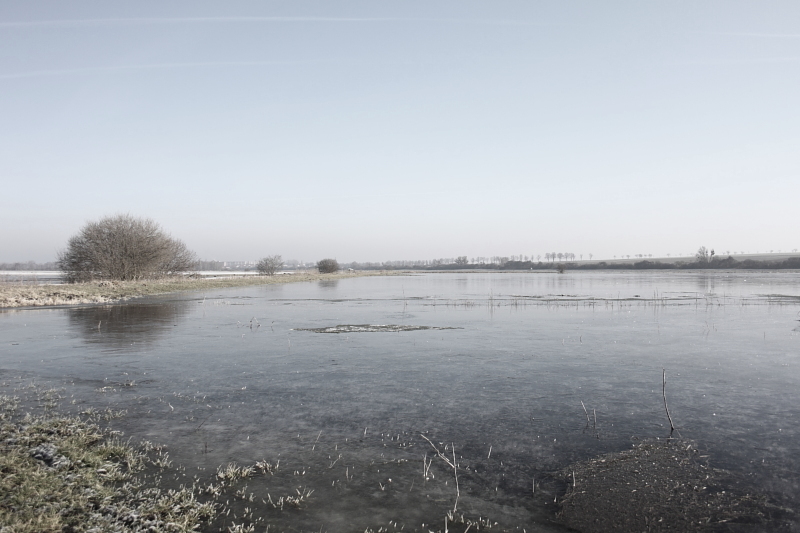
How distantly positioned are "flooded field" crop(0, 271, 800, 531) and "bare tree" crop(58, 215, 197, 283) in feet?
113

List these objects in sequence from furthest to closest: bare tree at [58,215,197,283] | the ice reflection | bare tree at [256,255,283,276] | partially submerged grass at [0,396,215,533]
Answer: bare tree at [256,255,283,276]
bare tree at [58,215,197,283]
the ice reflection
partially submerged grass at [0,396,215,533]

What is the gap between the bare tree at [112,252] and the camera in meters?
50.5

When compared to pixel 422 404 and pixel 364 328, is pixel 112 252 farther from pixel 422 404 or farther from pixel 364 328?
pixel 422 404

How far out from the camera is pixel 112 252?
50.6m

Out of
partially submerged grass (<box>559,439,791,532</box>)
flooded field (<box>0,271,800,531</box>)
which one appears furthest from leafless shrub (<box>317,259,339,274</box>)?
partially submerged grass (<box>559,439,791,532</box>)

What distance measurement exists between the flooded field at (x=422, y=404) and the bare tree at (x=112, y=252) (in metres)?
34.6

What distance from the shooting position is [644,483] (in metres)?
5.89

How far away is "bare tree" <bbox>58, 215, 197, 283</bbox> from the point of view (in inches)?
1989

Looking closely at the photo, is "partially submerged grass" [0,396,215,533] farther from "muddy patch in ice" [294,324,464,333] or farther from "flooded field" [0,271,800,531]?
"muddy patch in ice" [294,324,464,333]

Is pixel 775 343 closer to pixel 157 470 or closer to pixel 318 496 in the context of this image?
pixel 318 496

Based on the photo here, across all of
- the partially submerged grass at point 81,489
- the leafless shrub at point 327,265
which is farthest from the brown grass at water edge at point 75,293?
the leafless shrub at point 327,265

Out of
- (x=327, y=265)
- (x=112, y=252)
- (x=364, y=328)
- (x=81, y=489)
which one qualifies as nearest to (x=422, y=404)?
(x=81, y=489)

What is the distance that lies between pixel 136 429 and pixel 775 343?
720 inches

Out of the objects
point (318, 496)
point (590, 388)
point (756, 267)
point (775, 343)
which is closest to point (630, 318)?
point (775, 343)
